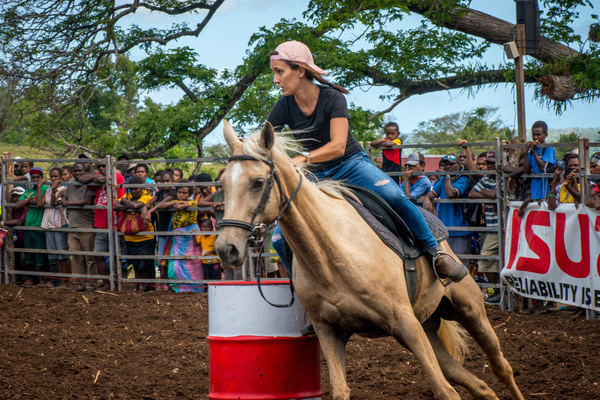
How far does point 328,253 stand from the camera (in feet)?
11.6

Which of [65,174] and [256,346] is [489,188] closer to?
[256,346]

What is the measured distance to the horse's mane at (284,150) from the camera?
3158 mm

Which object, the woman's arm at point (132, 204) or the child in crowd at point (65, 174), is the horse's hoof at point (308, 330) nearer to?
the woman's arm at point (132, 204)

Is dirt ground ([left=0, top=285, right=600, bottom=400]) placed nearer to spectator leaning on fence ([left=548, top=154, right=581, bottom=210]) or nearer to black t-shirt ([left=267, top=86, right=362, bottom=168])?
spectator leaning on fence ([left=548, top=154, right=581, bottom=210])

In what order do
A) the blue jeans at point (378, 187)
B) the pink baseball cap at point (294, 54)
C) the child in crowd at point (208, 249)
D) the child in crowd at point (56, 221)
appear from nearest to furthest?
the pink baseball cap at point (294, 54) → the blue jeans at point (378, 187) → the child in crowd at point (208, 249) → the child in crowd at point (56, 221)

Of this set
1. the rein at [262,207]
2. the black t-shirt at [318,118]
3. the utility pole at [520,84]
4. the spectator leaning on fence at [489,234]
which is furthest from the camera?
the utility pole at [520,84]

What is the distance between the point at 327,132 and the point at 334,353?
143cm

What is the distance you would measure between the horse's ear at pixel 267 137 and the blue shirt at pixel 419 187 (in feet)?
19.8

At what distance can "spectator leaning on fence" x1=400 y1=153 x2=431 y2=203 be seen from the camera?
895 cm

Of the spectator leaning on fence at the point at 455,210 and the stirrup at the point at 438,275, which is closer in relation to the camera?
the stirrup at the point at 438,275

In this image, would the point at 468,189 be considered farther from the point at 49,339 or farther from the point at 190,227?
the point at 49,339

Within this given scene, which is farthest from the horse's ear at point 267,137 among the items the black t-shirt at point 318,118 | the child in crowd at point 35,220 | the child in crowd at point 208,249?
the child in crowd at point 35,220

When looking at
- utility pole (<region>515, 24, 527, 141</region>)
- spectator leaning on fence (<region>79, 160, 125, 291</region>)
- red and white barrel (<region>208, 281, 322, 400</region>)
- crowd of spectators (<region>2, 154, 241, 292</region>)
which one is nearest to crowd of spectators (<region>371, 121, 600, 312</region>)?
utility pole (<region>515, 24, 527, 141</region>)

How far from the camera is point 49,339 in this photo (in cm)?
700
